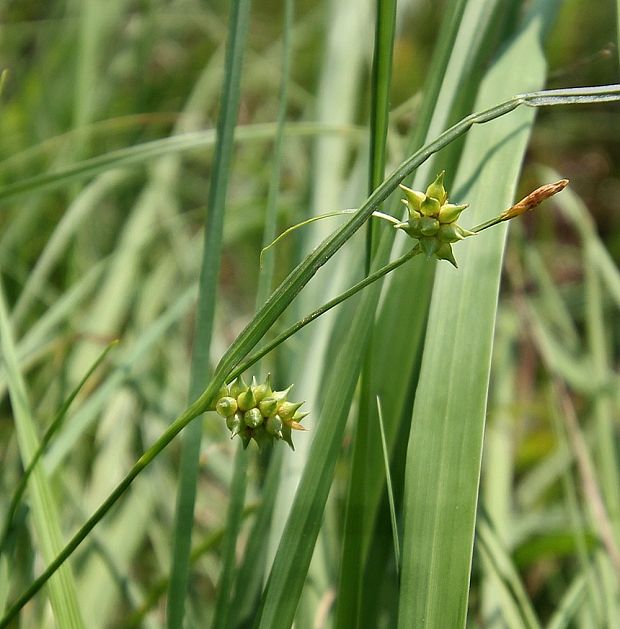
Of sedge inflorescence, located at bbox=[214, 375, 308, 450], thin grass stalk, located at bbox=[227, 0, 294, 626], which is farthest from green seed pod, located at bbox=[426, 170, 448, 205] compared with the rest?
thin grass stalk, located at bbox=[227, 0, 294, 626]

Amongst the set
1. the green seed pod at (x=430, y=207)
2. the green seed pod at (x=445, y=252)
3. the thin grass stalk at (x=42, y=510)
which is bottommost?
the thin grass stalk at (x=42, y=510)

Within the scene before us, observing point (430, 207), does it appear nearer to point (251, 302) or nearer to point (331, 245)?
point (331, 245)

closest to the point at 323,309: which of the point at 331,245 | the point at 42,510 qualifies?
the point at 331,245

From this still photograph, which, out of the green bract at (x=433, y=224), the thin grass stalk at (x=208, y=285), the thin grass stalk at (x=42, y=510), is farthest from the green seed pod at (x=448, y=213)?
the thin grass stalk at (x=42, y=510)

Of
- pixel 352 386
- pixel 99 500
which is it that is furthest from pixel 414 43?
pixel 352 386

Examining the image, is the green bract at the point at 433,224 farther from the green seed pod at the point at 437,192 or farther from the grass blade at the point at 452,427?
the grass blade at the point at 452,427

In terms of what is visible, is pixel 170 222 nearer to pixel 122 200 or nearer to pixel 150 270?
pixel 150 270
